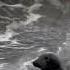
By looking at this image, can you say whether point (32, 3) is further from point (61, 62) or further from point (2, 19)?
point (61, 62)

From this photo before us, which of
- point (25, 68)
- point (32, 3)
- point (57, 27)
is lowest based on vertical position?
point (25, 68)

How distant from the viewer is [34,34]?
1254 cm

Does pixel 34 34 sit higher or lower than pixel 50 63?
higher

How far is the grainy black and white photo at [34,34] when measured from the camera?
7.73 meters

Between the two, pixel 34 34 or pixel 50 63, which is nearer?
pixel 50 63

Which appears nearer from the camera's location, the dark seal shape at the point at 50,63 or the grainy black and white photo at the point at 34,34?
the dark seal shape at the point at 50,63

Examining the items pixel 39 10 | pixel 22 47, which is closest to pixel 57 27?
pixel 39 10

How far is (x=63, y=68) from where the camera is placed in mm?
6746

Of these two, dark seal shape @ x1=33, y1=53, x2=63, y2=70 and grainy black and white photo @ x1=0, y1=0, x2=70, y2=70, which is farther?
grainy black and white photo @ x1=0, y1=0, x2=70, y2=70

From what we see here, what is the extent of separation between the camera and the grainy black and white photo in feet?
25.4

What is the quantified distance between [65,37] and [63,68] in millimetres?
5321

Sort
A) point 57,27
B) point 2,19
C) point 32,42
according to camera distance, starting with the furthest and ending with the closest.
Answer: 1. point 57,27
2. point 2,19
3. point 32,42

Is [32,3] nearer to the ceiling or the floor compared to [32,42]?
nearer to the ceiling

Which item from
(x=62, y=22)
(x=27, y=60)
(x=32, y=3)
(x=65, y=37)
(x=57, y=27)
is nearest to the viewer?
(x=27, y=60)
